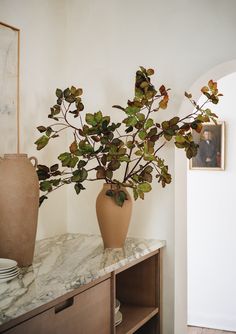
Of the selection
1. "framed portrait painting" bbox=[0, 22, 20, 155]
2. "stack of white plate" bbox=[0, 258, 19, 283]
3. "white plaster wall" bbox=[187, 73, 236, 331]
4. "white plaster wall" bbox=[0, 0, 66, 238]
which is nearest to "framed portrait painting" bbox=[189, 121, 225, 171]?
"white plaster wall" bbox=[187, 73, 236, 331]

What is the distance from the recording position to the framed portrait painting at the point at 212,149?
4.12 meters

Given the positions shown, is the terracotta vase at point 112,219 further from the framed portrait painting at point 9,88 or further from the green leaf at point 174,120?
the framed portrait painting at point 9,88

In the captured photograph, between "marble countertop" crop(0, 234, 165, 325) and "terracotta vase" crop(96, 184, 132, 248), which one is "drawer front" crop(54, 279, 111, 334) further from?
"terracotta vase" crop(96, 184, 132, 248)

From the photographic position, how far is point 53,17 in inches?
107

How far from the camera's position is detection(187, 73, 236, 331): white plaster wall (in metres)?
Result: 4.09

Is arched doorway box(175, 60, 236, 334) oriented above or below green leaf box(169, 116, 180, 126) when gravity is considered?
below

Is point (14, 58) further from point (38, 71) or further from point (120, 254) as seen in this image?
point (120, 254)

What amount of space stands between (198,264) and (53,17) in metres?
2.50

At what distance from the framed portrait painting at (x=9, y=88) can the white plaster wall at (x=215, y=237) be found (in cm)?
219

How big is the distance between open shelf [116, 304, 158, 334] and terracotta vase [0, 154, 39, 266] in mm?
628

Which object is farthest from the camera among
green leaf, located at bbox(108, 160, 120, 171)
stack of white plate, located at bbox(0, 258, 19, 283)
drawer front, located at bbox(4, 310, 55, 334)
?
green leaf, located at bbox(108, 160, 120, 171)

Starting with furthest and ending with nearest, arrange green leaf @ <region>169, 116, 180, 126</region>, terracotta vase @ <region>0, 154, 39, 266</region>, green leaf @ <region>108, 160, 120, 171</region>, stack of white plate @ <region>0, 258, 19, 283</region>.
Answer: green leaf @ <region>169, 116, 180, 126</region> → green leaf @ <region>108, 160, 120, 171</region> → terracotta vase @ <region>0, 154, 39, 266</region> → stack of white plate @ <region>0, 258, 19, 283</region>

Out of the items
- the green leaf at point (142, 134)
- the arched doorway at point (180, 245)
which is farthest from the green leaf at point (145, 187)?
the arched doorway at point (180, 245)

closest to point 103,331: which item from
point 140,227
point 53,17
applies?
point 140,227
